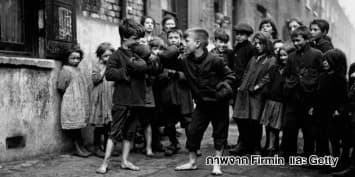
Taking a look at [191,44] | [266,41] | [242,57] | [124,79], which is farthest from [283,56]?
[124,79]

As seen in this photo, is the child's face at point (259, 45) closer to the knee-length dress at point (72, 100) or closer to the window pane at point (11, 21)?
the knee-length dress at point (72, 100)

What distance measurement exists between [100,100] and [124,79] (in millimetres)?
1184

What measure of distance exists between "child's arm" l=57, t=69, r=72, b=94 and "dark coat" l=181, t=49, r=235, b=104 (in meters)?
1.74

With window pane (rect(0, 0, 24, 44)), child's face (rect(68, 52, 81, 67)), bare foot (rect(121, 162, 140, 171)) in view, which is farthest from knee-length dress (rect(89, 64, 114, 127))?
window pane (rect(0, 0, 24, 44))

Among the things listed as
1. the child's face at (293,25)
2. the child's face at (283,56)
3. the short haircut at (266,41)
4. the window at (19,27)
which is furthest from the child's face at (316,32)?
the window at (19,27)

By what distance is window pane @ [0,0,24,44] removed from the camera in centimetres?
541

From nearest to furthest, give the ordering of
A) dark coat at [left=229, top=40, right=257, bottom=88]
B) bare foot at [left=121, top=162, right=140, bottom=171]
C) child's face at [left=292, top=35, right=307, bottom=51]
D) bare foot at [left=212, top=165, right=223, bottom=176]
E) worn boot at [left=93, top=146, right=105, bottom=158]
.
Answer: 1. bare foot at [left=212, top=165, right=223, bottom=176]
2. bare foot at [left=121, top=162, right=140, bottom=171]
3. child's face at [left=292, top=35, right=307, bottom=51]
4. worn boot at [left=93, top=146, right=105, bottom=158]
5. dark coat at [left=229, top=40, right=257, bottom=88]

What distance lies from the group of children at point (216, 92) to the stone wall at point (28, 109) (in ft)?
0.58

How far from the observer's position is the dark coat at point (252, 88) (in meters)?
5.60

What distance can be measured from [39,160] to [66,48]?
1495 mm

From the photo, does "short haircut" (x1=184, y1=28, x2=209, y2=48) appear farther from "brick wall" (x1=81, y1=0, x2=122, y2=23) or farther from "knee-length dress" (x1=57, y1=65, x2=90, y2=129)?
"brick wall" (x1=81, y1=0, x2=122, y2=23)

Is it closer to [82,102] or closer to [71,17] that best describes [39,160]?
[82,102]

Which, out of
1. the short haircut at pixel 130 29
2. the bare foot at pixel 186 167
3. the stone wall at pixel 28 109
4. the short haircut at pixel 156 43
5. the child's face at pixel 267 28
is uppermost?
the child's face at pixel 267 28

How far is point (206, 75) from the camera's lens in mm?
4707
